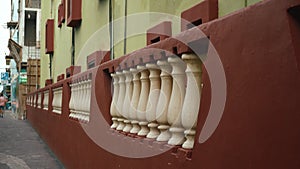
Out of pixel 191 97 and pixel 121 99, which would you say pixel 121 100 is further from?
pixel 191 97

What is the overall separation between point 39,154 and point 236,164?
7.70m

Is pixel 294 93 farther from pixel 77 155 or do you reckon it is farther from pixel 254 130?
pixel 77 155

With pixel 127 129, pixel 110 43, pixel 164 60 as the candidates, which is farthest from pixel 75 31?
pixel 164 60

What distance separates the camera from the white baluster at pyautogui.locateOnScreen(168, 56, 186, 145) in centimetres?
276

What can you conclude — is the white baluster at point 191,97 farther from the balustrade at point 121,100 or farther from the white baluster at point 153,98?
the balustrade at point 121,100

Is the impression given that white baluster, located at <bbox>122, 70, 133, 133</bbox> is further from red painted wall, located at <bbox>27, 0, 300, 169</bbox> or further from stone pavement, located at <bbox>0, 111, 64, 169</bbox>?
stone pavement, located at <bbox>0, 111, 64, 169</bbox>

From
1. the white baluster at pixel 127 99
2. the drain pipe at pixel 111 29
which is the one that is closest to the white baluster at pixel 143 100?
the white baluster at pixel 127 99

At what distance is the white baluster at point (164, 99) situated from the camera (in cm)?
294

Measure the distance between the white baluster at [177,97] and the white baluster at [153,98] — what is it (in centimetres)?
34

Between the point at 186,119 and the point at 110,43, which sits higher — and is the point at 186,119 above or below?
below

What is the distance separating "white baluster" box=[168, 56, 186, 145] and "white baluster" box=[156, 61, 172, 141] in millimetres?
122

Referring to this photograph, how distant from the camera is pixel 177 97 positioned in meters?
Answer: 2.79

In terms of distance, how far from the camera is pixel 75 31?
33.3ft

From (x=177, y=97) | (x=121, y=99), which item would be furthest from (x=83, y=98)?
(x=177, y=97)
